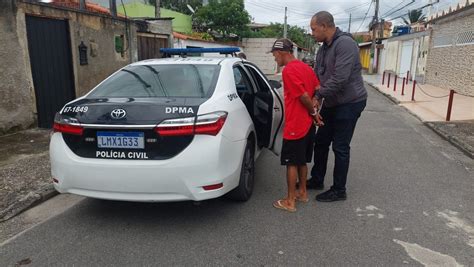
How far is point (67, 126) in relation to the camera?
3490 mm

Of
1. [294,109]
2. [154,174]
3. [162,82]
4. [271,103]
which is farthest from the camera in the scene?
[271,103]

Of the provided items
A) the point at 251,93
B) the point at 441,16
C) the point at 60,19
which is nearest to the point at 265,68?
the point at 441,16

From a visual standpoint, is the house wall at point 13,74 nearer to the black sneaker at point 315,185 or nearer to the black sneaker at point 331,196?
the black sneaker at point 315,185

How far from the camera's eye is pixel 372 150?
21.8ft

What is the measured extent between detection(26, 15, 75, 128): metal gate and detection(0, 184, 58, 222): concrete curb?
3.52 meters

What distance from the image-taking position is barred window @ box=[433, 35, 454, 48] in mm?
17641

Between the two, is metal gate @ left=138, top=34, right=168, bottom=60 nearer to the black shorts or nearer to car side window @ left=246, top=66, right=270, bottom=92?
car side window @ left=246, top=66, right=270, bottom=92

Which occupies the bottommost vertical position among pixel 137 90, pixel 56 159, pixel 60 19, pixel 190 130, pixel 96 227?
pixel 96 227

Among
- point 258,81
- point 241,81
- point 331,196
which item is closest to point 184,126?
point 241,81

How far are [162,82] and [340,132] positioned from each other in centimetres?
189

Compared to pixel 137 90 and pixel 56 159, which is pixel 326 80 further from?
pixel 56 159

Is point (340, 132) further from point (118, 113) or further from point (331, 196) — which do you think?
point (118, 113)

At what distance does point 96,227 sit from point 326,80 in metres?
2.65

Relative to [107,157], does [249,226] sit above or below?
below
